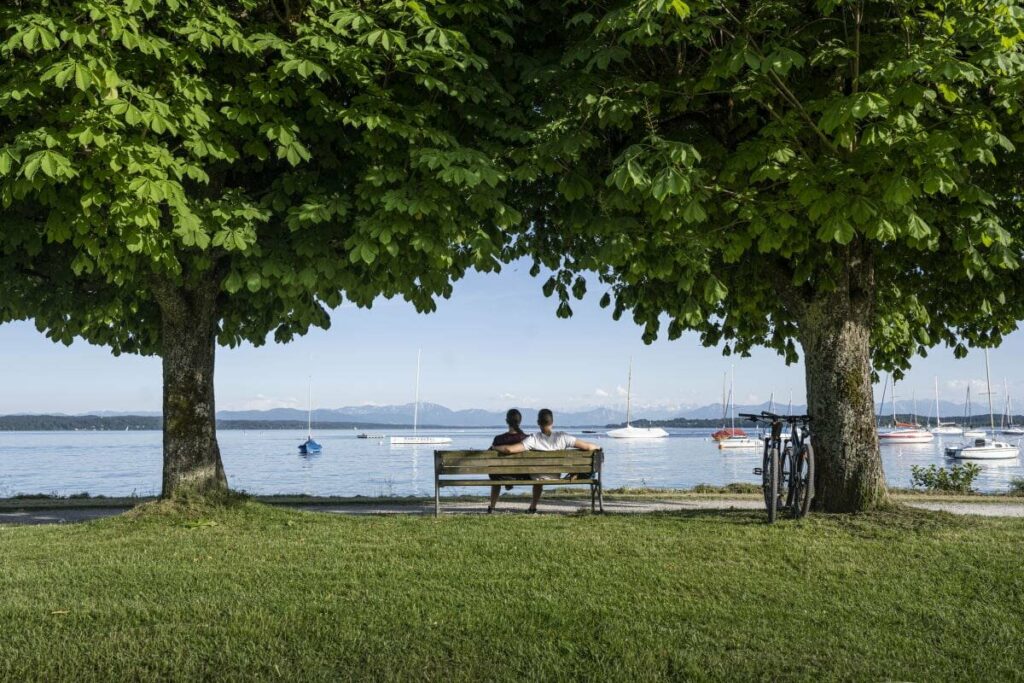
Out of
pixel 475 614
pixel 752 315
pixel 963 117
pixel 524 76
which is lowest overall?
pixel 475 614

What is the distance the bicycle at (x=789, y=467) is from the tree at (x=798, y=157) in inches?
21.6

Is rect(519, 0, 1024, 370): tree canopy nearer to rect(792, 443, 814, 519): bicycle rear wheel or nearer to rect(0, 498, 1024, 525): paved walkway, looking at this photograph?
rect(792, 443, 814, 519): bicycle rear wheel

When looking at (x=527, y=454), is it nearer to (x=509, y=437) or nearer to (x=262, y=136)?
(x=509, y=437)

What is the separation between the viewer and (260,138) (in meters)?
10.2

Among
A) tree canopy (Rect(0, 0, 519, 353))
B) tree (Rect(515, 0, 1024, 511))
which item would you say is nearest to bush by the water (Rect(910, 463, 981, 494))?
tree (Rect(515, 0, 1024, 511))

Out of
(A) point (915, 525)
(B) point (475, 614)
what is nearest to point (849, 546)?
(A) point (915, 525)

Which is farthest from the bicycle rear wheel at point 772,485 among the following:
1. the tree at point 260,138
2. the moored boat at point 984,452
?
the moored boat at point 984,452

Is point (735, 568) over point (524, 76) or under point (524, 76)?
under

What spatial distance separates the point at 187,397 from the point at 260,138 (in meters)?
4.15

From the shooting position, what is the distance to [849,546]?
30.5 feet

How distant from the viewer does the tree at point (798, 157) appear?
830cm

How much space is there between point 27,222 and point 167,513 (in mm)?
4216

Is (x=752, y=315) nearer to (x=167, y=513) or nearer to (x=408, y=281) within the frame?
(x=408, y=281)

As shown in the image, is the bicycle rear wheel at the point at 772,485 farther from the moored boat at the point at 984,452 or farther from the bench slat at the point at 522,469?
the moored boat at the point at 984,452
